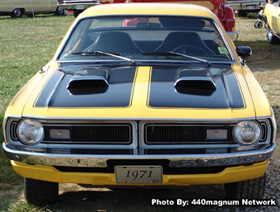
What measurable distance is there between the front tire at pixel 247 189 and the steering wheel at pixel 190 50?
53.3 inches

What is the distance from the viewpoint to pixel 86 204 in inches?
153

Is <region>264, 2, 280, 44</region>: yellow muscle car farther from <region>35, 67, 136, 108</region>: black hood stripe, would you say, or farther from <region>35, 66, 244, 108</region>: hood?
<region>35, 67, 136, 108</region>: black hood stripe

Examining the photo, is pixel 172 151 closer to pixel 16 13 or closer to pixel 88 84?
pixel 88 84

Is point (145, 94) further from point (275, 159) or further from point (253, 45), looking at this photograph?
point (253, 45)

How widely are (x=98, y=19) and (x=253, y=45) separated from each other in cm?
946

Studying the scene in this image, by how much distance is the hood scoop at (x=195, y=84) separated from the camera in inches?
140

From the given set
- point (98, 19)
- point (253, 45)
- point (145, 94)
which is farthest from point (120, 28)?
point (253, 45)

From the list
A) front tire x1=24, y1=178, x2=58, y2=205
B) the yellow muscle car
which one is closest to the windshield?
front tire x1=24, y1=178, x2=58, y2=205

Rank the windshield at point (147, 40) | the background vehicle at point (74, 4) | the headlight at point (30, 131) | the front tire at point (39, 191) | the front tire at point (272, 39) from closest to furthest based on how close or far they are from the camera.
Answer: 1. the headlight at point (30, 131)
2. the front tire at point (39, 191)
3. the windshield at point (147, 40)
4. the front tire at point (272, 39)
5. the background vehicle at point (74, 4)

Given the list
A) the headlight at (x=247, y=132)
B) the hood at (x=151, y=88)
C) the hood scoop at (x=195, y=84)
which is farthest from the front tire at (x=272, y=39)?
the headlight at (x=247, y=132)

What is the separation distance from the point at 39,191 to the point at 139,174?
939mm

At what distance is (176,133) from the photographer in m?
3.27

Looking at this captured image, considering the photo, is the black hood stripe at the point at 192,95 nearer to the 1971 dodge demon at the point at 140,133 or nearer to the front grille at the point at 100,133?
the 1971 dodge demon at the point at 140,133

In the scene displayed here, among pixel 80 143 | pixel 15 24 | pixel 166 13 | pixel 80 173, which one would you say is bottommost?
pixel 15 24
